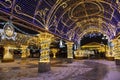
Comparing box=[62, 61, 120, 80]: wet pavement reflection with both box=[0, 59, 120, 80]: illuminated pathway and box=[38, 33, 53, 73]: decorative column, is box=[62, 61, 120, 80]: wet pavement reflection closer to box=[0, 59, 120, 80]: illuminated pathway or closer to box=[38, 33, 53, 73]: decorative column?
box=[0, 59, 120, 80]: illuminated pathway

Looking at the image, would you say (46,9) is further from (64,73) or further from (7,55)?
(7,55)

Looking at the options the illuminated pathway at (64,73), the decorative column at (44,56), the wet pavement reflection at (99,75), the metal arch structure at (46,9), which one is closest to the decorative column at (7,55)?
the illuminated pathway at (64,73)

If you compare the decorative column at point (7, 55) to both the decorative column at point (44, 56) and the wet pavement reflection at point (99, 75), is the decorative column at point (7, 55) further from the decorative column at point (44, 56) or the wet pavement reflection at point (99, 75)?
the wet pavement reflection at point (99, 75)

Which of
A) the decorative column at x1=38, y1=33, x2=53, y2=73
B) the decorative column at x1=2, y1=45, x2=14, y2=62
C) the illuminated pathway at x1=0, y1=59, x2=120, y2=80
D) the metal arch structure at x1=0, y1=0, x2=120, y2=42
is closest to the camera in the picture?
the metal arch structure at x1=0, y1=0, x2=120, y2=42

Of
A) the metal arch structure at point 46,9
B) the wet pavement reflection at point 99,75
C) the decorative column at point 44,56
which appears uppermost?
the metal arch structure at point 46,9

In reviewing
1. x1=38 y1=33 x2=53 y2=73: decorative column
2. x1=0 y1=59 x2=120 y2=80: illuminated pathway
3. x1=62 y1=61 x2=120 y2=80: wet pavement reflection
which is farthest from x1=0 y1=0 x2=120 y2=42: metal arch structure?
x1=62 y1=61 x2=120 y2=80: wet pavement reflection

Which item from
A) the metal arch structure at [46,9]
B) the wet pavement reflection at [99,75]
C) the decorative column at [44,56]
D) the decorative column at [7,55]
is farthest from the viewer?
the decorative column at [7,55]

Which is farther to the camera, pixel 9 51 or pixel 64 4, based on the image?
pixel 9 51

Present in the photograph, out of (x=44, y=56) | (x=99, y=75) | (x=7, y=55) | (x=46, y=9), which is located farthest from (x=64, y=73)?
(x=7, y=55)

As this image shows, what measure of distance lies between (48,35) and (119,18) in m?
8.40

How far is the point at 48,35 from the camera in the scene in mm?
18812

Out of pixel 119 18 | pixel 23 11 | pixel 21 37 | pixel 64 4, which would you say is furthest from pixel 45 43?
pixel 21 37

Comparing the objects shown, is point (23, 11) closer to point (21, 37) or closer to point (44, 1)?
point (44, 1)

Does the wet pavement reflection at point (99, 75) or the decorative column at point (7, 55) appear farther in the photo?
the decorative column at point (7, 55)
